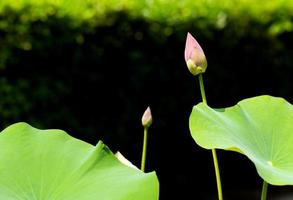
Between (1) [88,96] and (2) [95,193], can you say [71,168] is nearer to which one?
(2) [95,193]

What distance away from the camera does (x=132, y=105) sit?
5.70 meters

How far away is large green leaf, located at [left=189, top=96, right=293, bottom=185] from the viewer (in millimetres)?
1589

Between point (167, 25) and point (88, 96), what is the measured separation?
2.90ft

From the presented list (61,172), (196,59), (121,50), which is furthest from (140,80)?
(61,172)

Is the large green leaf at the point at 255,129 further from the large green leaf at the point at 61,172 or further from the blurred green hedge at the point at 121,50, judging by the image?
the blurred green hedge at the point at 121,50

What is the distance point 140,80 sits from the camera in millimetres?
5738

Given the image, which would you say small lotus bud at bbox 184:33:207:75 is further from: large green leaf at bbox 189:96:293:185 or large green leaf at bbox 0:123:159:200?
large green leaf at bbox 0:123:159:200

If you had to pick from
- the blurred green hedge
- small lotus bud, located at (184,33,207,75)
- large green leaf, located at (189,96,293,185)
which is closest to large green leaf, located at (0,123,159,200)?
large green leaf, located at (189,96,293,185)

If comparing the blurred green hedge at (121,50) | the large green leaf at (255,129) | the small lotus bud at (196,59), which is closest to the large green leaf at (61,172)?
the large green leaf at (255,129)

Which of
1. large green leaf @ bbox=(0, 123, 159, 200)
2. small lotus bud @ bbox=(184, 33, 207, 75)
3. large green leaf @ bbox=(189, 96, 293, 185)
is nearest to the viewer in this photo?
large green leaf @ bbox=(0, 123, 159, 200)

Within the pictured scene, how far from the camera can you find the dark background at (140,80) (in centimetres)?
527

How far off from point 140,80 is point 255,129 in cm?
404

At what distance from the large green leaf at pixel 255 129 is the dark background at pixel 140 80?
362 centimetres

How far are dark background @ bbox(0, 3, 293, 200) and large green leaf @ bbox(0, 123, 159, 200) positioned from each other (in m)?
3.69
